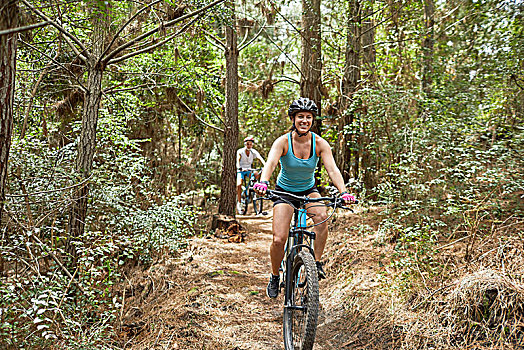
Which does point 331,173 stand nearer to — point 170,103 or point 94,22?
point 94,22

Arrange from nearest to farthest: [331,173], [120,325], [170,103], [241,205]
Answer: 1. [331,173]
2. [120,325]
3. [170,103]
4. [241,205]

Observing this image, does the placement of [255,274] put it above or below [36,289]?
below

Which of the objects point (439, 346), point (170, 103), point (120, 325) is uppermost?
point (170, 103)

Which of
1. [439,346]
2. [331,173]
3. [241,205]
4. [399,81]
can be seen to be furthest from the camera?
[241,205]

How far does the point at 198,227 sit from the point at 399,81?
6322mm

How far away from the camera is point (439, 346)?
3.51m

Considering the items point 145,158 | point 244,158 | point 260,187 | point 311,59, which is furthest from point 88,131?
point 244,158

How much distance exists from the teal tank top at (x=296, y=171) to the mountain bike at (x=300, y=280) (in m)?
0.29

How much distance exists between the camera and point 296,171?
4434 mm

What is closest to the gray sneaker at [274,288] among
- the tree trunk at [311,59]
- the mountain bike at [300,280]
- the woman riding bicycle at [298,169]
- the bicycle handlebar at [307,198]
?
the woman riding bicycle at [298,169]

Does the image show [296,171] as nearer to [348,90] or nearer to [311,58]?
[348,90]

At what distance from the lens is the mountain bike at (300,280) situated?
348 centimetres

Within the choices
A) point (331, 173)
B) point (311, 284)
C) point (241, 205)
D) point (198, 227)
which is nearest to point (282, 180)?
point (331, 173)

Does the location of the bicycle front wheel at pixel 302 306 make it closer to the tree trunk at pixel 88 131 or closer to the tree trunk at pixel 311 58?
the tree trunk at pixel 88 131
